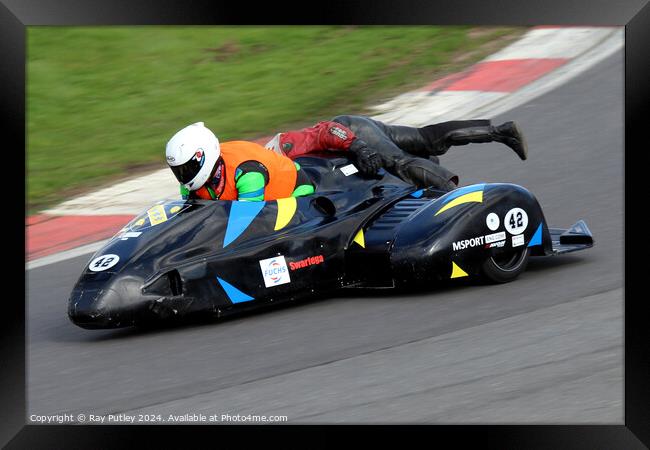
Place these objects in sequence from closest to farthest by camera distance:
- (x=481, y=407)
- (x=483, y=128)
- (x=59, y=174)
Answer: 1. (x=481, y=407)
2. (x=483, y=128)
3. (x=59, y=174)

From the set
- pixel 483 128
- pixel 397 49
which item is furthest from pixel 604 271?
pixel 397 49

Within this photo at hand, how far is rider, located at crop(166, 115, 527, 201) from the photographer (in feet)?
21.6

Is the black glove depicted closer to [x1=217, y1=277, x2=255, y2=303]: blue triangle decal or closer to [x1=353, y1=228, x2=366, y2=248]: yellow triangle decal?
[x1=353, y1=228, x2=366, y2=248]: yellow triangle decal

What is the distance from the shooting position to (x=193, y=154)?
6500 millimetres

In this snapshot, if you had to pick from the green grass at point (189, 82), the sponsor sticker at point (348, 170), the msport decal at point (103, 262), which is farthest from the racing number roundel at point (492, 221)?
the green grass at point (189, 82)

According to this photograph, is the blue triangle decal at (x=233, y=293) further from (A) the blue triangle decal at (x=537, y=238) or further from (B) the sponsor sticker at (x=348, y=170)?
(A) the blue triangle decal at (x=537, y=238)

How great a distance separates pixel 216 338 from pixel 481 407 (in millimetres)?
1809

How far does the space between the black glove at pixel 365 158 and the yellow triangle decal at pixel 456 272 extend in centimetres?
93

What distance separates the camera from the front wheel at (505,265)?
267 inches

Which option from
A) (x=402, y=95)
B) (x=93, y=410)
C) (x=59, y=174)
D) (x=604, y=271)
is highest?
(x=402, y=95)
